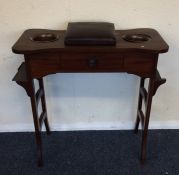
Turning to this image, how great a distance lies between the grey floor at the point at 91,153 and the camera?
5.49 feet

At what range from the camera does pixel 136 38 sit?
1.48m

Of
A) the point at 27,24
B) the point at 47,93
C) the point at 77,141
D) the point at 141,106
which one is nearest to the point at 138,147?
the point at 141,106

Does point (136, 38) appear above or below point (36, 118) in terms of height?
above

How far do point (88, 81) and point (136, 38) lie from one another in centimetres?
51

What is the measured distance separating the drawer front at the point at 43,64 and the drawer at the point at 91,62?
0.12 ft

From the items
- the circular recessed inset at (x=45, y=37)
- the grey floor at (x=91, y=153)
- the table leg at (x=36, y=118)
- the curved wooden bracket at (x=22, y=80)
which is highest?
the circular recessed inset at (x=45, y=37)

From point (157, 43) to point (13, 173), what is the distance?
116 centimetres

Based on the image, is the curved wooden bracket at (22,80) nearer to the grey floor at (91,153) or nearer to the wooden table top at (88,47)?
the wooden table top at (88,47)

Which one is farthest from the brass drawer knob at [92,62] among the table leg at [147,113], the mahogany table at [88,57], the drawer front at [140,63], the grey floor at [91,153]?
the grey floor at [91,153]

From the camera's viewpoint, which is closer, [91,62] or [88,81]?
[91,62]

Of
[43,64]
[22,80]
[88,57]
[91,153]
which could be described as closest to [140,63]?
[88,57]

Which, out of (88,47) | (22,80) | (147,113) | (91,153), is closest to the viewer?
(88,47)

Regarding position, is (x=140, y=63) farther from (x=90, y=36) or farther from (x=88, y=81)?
(x=88, y=81)

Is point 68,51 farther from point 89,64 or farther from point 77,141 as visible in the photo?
point 77,141
